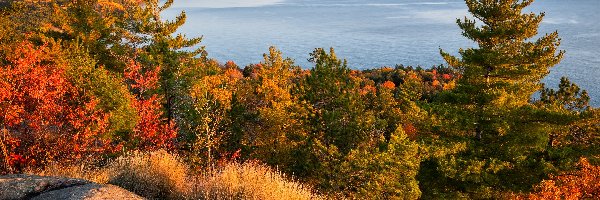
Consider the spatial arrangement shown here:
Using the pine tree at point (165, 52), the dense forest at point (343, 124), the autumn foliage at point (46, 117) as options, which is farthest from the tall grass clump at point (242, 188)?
the pine tree at point (165, 52)

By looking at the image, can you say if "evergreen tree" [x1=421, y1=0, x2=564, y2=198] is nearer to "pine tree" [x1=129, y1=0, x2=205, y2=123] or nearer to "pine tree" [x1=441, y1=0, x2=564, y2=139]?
"pine tree" [x1=441, y1=0, x2=564, y2=139]

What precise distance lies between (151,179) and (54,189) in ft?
8.51

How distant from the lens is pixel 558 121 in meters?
22.5

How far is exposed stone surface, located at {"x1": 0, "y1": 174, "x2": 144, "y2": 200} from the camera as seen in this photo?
910 centimetres

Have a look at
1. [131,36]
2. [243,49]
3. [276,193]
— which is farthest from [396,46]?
[276,193]

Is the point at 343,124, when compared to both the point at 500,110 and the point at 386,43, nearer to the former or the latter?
the point at 500,110

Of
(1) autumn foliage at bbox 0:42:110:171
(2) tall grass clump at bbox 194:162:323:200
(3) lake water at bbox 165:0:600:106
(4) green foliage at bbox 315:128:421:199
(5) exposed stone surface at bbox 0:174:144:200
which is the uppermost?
(5) exposed stone surface at bbox 0:174:144:200

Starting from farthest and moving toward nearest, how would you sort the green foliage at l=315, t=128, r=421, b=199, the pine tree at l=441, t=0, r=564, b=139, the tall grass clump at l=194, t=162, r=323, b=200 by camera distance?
the pine tree at l=441, t=0, r=564, b=139 < the green foliage at l=315, t=128, r=421, b=199 < the tall grass clump at l=194, t=162, r=323, b=200

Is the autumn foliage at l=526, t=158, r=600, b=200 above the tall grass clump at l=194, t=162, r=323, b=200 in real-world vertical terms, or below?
below

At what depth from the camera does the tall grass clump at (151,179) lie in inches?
464

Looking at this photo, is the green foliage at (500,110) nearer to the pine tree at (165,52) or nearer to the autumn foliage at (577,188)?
the autumn foliage at (577,188)

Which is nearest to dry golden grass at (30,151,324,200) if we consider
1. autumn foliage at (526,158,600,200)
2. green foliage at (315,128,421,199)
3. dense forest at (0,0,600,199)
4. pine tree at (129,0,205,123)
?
dense forest at (0,0,600,199)

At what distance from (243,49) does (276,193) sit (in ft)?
434

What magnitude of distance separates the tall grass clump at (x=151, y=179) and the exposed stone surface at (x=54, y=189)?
1.75 m
